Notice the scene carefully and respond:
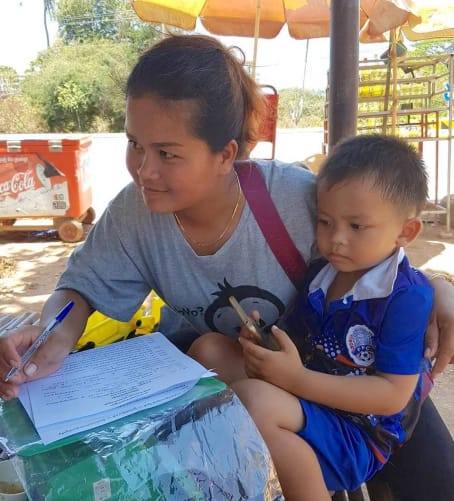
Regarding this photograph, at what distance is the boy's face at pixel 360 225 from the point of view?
48.5 inches

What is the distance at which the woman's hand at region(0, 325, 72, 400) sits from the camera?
1.11m

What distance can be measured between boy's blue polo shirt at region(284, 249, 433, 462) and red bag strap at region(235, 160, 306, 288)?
0.37 feet

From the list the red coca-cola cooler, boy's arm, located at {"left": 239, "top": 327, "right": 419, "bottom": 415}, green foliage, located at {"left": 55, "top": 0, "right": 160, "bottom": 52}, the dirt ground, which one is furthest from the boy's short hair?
green foliage, located at {"left": 55, "top": 0, "right": 160, "bottom": 52}

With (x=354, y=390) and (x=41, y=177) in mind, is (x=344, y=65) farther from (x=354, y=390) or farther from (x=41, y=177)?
(x=41, y=177)

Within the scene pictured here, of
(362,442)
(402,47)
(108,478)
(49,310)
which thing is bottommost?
(362,442)

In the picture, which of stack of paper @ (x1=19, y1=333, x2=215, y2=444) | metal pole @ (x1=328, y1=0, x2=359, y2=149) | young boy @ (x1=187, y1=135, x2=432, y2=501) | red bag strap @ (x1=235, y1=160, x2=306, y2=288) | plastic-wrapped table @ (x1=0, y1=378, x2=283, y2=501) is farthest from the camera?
metal pole @ (x1=328, y1=0, x2=359, y2=149)

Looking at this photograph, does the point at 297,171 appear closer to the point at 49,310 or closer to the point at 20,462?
the point at 49,310

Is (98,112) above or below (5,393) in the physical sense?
above

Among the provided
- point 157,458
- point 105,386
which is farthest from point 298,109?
point 157,458

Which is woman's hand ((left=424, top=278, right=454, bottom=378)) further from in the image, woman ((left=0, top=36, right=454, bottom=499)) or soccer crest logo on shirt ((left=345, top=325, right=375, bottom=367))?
soccer crest logo on shirt ((left=345, top=325, right=375, bottom=367))

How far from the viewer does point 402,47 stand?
241 inches

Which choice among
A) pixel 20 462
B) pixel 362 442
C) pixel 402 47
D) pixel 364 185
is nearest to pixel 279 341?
pixel 362 442

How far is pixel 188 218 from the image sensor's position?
1.46 metres

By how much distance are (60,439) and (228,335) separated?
690mm
